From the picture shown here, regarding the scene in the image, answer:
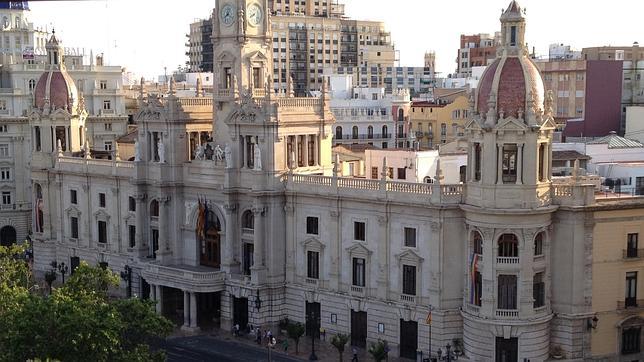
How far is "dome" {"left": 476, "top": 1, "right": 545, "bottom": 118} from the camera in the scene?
63.9 meters

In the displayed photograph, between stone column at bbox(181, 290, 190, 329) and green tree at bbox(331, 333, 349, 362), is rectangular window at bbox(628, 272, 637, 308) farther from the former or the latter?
stone column at bbox(181, 290, 190, 329)

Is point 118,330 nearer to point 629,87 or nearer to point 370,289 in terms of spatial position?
point 370,289

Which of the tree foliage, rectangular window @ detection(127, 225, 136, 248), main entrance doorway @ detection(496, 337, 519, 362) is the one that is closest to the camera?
the tree foliage

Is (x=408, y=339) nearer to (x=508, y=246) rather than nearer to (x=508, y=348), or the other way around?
(x=508, y=348)

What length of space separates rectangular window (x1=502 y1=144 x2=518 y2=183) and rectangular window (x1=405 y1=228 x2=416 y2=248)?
28.8 ft

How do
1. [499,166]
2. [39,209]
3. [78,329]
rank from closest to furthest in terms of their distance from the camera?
[78,329]
[499,166]
[39,209]

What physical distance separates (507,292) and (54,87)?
53.6 m

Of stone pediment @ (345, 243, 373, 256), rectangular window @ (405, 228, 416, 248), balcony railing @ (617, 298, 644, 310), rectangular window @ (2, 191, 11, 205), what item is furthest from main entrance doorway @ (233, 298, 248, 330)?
A: rectangular window @ (2, 191, 11, 205)

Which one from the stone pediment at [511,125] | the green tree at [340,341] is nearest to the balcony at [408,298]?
the green tree at [340,341]

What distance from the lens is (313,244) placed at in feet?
253

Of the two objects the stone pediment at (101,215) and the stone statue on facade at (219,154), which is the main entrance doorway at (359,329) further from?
the stone pediment at (101,215)

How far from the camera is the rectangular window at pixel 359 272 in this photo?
74.1 metres

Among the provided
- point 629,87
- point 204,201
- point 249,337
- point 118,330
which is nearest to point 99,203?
point 204,201

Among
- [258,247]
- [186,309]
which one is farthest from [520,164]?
[186,309]
